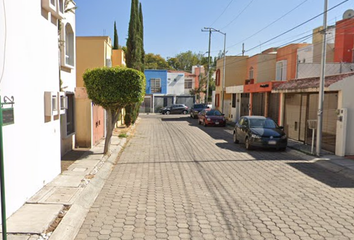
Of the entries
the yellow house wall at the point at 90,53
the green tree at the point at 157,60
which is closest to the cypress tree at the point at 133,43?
the yellow house wall at the point at 90,53

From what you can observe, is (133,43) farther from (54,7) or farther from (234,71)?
(234,71)

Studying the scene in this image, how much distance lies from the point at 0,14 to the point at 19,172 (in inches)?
112

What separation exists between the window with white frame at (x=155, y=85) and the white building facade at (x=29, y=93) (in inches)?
1569

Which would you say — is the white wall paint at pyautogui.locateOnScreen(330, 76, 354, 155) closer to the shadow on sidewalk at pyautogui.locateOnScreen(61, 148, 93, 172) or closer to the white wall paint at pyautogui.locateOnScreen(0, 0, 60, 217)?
the shadow on sidewalk at pyautogui.locateOnScreen(61, 148, 93, 172)

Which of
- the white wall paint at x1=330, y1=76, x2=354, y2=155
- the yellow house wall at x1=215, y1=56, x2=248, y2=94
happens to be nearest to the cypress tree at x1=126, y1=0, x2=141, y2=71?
the white wall paint at x1=330, y1=76, x2=354, y2=155

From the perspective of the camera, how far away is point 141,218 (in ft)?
19.8

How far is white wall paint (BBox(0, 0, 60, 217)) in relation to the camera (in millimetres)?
5676

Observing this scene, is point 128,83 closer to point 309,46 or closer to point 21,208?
point 21,208

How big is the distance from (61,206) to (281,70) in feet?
87.8

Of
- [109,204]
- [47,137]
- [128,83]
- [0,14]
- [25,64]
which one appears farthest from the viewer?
[128,83]

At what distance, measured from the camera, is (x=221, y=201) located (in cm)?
710

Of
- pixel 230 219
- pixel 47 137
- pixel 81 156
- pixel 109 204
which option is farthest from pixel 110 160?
pixel 230 219

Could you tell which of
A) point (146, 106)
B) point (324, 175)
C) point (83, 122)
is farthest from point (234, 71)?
point (324, 175)

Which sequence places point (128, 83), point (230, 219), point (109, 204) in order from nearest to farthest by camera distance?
point (230, 219)
point (109, 204)
point (128, 83)
